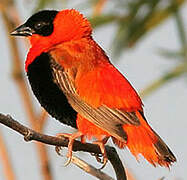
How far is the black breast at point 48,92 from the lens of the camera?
14.2 feet

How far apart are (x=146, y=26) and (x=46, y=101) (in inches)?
52.4

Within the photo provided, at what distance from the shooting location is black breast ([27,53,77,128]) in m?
4.33

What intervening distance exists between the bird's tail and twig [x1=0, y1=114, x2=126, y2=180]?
107 millimetres

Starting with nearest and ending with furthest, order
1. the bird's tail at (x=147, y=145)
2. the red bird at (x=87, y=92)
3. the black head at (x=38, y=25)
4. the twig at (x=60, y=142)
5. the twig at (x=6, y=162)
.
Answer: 1. the twig at (x=60, y=142)
2. the bird's tail at (x=147, y=145)
3. the red bird at (x=87, y=92)
4. the black head at (x=38, y=25)
5. the twig at (x=6, y=162)

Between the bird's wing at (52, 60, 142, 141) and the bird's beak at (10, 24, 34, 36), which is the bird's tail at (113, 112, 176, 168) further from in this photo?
the bird's beak at (10, 24, 34, 36)

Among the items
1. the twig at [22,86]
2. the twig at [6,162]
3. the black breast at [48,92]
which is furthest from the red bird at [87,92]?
the twig at [22,86]

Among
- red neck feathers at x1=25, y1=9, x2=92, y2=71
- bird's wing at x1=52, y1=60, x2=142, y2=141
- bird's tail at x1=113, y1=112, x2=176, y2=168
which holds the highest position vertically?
red neck feathers at x1=25, y1=9, x2=92, y2=71

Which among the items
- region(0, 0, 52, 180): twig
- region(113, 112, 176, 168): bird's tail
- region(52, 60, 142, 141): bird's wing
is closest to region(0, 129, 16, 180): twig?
region(0, 0, 52, 180): twig

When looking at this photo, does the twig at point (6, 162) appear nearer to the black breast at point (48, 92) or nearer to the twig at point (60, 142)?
the black breast at point (48, 92)

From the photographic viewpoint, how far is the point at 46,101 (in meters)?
4.34

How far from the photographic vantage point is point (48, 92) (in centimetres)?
434

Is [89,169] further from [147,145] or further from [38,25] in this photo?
[38,25]

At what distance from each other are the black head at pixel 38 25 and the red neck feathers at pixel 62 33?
27mm

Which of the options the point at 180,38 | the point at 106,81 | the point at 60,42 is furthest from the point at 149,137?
the point at 180,38
